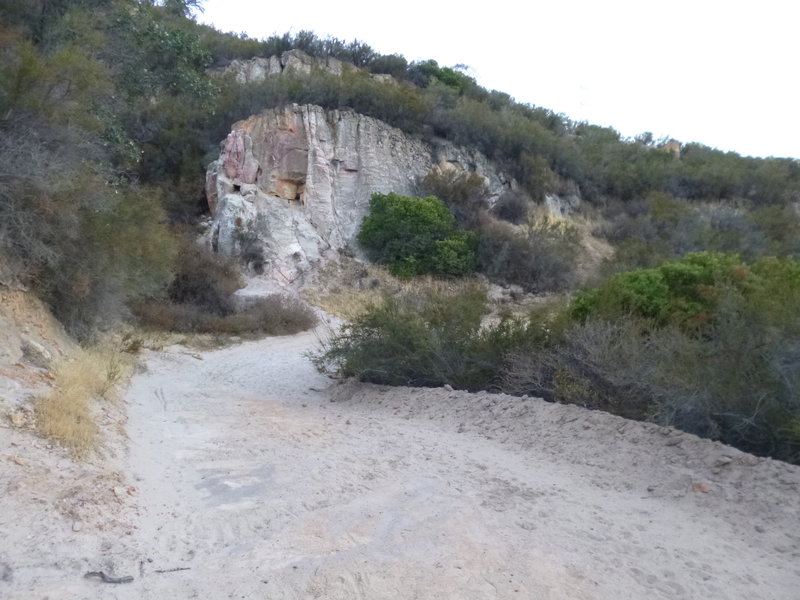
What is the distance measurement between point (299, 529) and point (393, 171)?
3159 cm

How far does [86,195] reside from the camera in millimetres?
13328

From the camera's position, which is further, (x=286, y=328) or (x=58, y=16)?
(x=286, y=328)

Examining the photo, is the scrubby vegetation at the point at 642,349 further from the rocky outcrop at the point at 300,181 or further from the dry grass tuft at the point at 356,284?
the rocky outcrop at the point at 300,181

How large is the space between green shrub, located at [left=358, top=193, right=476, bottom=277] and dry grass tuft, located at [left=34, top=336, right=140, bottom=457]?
19760 mm

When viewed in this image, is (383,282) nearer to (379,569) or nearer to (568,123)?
(379,569)

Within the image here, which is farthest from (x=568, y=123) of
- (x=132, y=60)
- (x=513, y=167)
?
(x=132, y=60)

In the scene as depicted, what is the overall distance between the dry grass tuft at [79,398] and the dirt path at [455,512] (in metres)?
0.64

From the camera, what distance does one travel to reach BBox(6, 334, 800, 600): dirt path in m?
5.09

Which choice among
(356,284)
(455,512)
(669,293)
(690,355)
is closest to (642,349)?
(690,355)

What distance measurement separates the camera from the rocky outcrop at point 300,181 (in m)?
31.2

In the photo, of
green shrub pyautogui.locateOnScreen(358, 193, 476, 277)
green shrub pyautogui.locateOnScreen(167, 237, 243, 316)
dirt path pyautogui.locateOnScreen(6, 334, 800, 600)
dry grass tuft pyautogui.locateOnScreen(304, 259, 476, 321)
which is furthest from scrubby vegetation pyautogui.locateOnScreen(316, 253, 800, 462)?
green shrub pyautogui.locateOnScreen(358, 193, 476, 277)

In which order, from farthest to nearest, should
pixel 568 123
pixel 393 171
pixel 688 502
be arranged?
pixel 568 123 → pixel 393 171 → pixel 688 502

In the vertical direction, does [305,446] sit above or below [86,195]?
below

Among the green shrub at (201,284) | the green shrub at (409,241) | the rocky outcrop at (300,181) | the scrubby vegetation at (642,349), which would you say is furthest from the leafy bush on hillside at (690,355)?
the rocky outcrop at (300,181)
